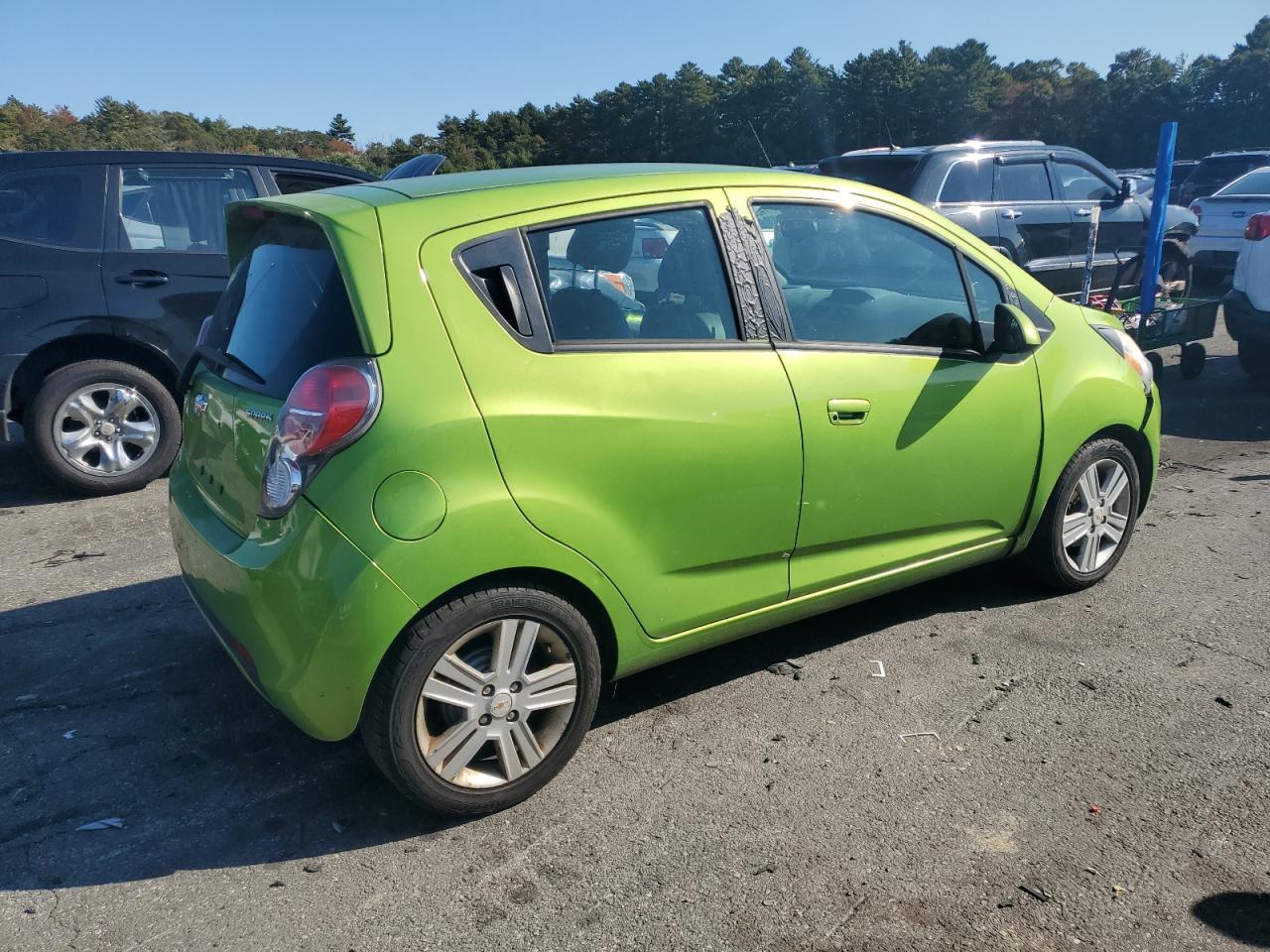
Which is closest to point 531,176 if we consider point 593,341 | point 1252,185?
point 593,341

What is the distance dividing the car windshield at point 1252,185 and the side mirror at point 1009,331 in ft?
36.5

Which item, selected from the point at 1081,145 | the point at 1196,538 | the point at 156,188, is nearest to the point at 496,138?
the point at 1081,145

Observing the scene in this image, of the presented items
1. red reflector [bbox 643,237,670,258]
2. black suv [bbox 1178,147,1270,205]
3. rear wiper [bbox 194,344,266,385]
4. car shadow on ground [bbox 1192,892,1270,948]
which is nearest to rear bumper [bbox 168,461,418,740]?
rear wiper [bbox 194,344,266,385]

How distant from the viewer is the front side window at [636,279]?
311 centimetres

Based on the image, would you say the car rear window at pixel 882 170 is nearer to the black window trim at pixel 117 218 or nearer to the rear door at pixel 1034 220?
the rear door at pixel 1034 220

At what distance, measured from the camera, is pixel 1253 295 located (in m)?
8.02

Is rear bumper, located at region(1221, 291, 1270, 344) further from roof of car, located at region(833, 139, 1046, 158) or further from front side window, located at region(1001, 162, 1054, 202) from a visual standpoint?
roof of car, located at region(833, 139, 1046, 158)

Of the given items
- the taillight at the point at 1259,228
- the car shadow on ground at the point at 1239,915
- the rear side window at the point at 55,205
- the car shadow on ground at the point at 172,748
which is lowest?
the car shadow on ground at the point at 1239,915

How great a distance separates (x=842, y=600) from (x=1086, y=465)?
1.34m

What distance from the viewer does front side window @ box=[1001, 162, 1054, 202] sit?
9.47 m

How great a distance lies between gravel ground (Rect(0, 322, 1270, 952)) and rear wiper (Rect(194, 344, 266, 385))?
1.21 metres

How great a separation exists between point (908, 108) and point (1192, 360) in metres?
40.6

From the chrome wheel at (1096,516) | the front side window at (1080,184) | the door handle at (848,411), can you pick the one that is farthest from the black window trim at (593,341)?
the front side window at (1080,184)

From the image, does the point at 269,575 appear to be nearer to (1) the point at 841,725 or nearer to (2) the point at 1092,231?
(1) the point at 841,725
